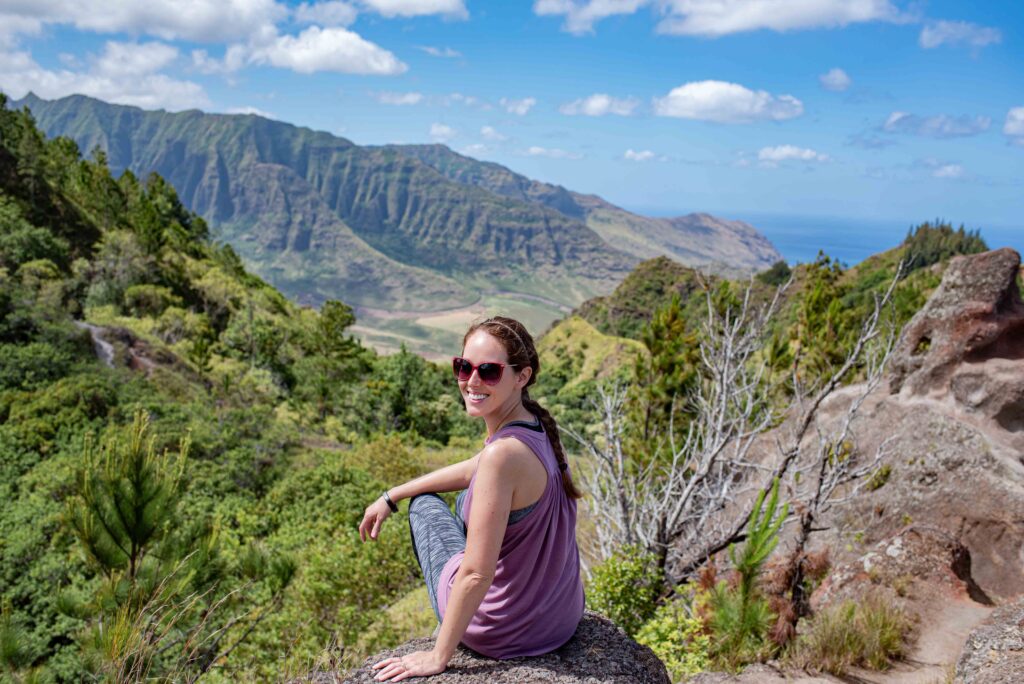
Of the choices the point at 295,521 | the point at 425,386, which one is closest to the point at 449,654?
the point at 295,521

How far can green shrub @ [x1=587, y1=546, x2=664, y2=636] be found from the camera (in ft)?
19.0

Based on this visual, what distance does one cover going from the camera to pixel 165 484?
5.85 meters

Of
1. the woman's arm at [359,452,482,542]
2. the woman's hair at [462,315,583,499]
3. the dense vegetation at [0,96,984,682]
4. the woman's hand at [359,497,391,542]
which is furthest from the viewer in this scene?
the dense vegetation at [0,96,984,682]

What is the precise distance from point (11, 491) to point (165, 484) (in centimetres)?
983

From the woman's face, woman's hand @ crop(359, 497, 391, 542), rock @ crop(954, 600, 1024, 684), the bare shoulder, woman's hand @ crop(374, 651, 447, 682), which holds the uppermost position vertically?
the woman's face

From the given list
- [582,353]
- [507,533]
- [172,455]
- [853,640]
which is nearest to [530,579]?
[507,533]

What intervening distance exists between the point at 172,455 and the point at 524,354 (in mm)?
13048

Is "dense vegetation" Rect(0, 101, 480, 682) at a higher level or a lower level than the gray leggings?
lower

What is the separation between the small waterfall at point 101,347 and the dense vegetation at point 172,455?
170 mm

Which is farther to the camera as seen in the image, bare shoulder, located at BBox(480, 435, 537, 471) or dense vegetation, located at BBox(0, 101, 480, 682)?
dense vegetation, located at BBox(0, 101, 480, 682)

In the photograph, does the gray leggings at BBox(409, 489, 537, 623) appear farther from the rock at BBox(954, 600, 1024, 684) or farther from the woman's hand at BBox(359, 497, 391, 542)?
the rock at BBox(954, 600, 1024, 684)

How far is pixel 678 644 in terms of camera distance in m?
5.14

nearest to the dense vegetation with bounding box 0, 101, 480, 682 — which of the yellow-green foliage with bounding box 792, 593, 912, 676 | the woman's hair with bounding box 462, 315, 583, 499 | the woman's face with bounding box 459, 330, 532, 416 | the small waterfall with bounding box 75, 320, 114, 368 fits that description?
the small waterfall with bounding box 75, 320, 114, 368

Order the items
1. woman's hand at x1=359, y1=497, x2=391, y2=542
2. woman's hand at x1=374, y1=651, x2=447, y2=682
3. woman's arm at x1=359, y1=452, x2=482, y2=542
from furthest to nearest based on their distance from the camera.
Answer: woman's hand at x1=359, y1=497, x2=391, y2=542 < woman's arm at x1=359, y1=452, x2=482, y2=542 < woman's hand at x1=374, y1=651, x2=447, y2=682
